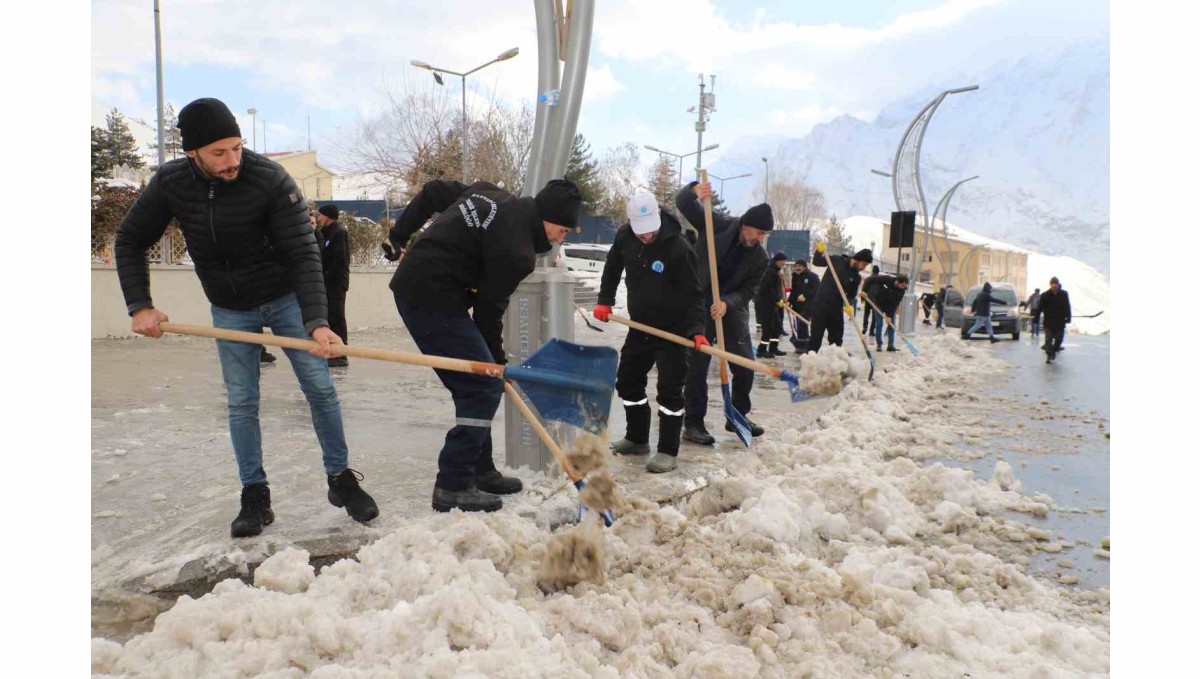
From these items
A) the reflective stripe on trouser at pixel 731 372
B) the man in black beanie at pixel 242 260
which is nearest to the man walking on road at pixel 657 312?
the reflective stripe on trouser at pixel 731 372

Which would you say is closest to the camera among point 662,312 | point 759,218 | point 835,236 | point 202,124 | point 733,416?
point 202,124

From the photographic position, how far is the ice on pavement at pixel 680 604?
2391 millimetres

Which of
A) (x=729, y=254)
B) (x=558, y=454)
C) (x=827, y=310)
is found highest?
(x=729, y=254)

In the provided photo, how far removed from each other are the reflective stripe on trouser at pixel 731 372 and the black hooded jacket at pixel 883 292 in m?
8.70

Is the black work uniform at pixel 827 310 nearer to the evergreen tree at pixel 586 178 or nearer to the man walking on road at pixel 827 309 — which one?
the man walking on road at pixel 827 309

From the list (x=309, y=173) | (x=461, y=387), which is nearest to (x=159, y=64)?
(x=461, y=387)

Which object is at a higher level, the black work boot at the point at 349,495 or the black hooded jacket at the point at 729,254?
the black hooded jacket at the point at 729,254

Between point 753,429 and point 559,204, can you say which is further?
point 753,429

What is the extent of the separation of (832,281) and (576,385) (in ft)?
27.7

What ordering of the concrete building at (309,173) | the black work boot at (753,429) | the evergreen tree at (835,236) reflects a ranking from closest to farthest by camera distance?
the black work boot at (753,429)
the concrete building at (309,173)
the evergreen tree at (835,236)

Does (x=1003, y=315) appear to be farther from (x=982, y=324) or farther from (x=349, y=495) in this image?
(x=349, y=495)

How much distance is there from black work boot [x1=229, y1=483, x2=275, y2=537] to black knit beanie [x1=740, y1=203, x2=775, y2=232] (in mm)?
3816

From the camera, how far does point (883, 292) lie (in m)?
14.4
